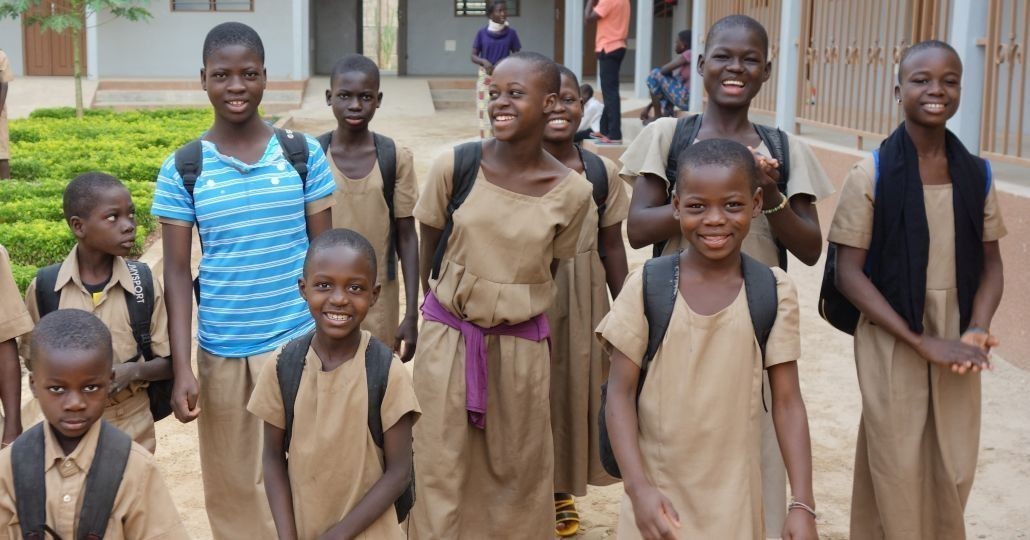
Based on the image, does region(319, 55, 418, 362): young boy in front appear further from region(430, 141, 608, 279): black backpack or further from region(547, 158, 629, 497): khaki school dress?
region(430, 141, 608, 279): black backpack

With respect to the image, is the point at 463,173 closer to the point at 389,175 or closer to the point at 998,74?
the point at 389,175

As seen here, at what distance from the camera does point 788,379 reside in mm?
3139

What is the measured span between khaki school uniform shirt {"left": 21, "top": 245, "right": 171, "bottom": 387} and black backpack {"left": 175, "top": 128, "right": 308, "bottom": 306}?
17 centimetres

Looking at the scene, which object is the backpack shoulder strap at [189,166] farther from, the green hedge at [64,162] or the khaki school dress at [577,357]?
the green hedge at [64,162]

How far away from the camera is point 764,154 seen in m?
3.82

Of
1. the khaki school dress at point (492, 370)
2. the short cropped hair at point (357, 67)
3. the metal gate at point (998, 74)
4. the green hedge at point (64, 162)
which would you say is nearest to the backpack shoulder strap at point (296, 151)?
the khaki school dress at point (492, 370)

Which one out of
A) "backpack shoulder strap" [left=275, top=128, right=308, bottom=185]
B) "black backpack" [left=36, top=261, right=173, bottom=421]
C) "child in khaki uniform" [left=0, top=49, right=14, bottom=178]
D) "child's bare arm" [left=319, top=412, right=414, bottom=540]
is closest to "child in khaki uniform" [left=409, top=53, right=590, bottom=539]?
"backpack shoulder strap" [left=275, top=128, right=308, bottom=185]

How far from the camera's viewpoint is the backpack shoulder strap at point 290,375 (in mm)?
3191

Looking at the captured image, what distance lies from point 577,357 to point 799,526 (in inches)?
72.8

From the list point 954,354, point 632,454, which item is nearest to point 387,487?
point 632,454

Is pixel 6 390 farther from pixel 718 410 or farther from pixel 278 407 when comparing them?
pixel 718 410

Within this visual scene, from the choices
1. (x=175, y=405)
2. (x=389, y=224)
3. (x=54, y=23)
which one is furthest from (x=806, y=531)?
(x=54, y=23)

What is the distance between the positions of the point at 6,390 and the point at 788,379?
214cm

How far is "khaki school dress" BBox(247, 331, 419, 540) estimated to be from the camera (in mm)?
3154
